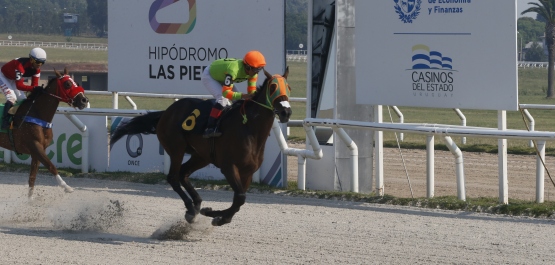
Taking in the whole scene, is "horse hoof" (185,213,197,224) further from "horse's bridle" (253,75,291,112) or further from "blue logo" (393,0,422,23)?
"blue logo" (393,0,422,23)

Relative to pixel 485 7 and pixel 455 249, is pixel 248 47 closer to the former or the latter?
pixel 485 7

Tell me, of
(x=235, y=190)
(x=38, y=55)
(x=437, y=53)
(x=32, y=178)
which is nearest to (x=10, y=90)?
(x=38, y=55)

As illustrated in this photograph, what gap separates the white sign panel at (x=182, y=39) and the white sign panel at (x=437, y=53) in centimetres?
138

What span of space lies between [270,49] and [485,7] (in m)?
3.04

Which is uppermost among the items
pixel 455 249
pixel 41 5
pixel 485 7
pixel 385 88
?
pixel 41 5

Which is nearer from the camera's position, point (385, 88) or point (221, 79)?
point (221, 79)

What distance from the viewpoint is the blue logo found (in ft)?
31.8

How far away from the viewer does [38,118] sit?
9562 millimetres

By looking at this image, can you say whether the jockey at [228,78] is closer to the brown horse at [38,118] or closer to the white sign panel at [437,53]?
the brown horse at [38,118]

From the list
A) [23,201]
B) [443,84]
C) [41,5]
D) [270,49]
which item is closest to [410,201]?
[443,84]

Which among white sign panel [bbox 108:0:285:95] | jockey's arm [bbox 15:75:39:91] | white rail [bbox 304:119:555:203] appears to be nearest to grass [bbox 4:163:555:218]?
white rail [bbox 304:119:555:203]

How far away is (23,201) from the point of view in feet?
31.5

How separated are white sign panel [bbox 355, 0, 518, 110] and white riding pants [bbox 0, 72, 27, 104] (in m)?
3.96

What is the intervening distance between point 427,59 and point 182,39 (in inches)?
155
